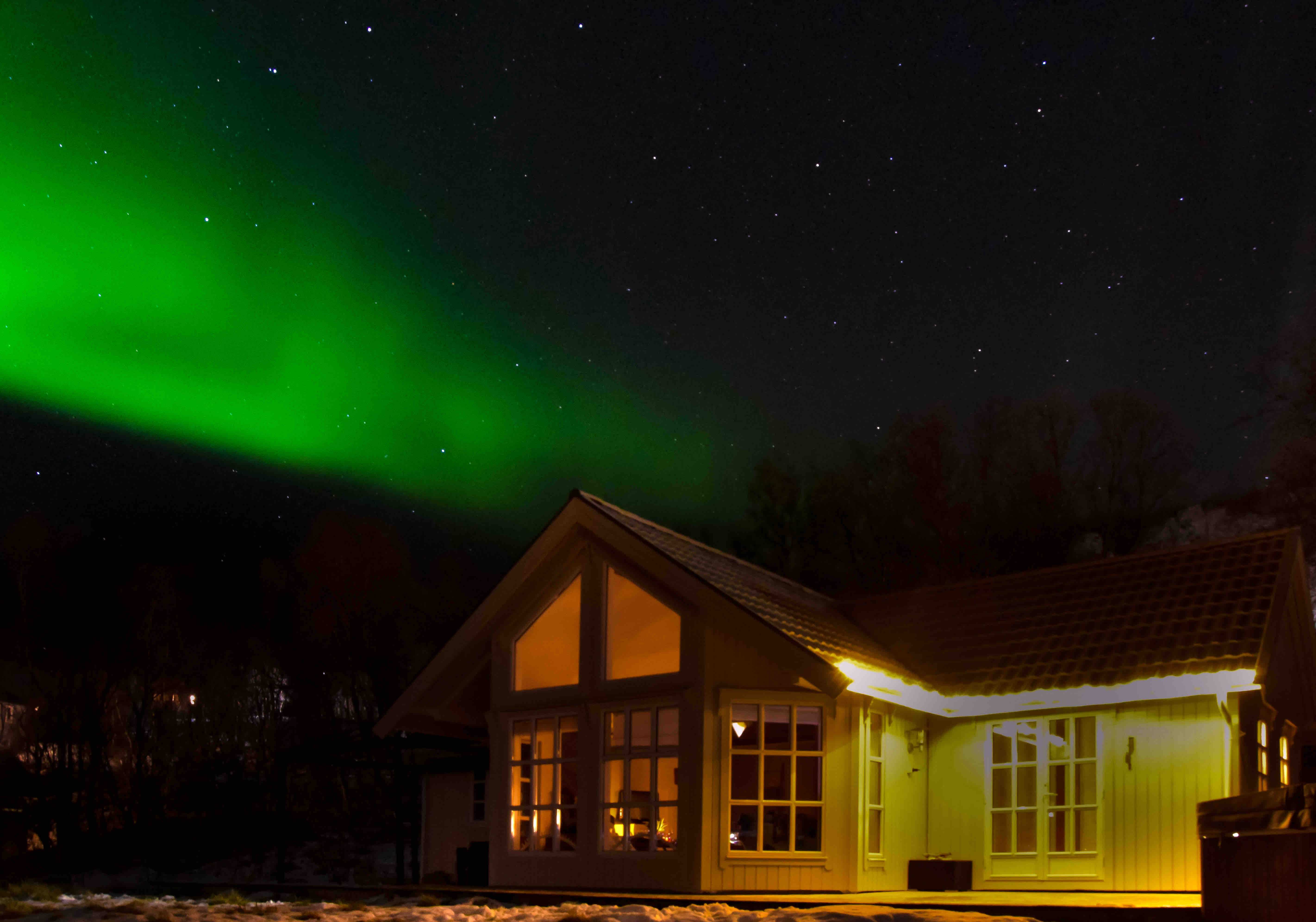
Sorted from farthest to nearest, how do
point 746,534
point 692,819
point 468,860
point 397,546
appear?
point 397,546
point 746,534
point 468,860
point 692,819

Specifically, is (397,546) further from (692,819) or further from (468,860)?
(692,819)

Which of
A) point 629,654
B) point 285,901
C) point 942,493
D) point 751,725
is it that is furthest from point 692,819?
point 942,493

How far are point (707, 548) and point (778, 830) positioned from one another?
5.05 meters

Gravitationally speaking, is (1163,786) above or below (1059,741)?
below

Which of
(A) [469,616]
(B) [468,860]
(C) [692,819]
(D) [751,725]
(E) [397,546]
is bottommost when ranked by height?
(B) [468,860]

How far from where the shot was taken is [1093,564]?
16.1 m

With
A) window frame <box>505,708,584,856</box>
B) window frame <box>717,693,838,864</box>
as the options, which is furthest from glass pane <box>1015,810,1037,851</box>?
window frame <box>505,708,584,856</box>

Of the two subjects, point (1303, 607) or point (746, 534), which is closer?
point (1303, 607)

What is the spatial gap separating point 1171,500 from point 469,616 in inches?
946

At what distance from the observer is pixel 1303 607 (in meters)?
15.9

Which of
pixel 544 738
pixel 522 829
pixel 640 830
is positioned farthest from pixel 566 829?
pixel 640 830

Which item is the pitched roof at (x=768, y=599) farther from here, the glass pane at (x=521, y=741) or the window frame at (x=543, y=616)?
the glass pane at (x=521, y=741)

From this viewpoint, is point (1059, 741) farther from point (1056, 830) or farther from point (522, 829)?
point (522, 829)

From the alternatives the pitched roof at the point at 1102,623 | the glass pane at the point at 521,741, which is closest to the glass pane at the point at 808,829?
the pitched roof at the point at 1102,623
